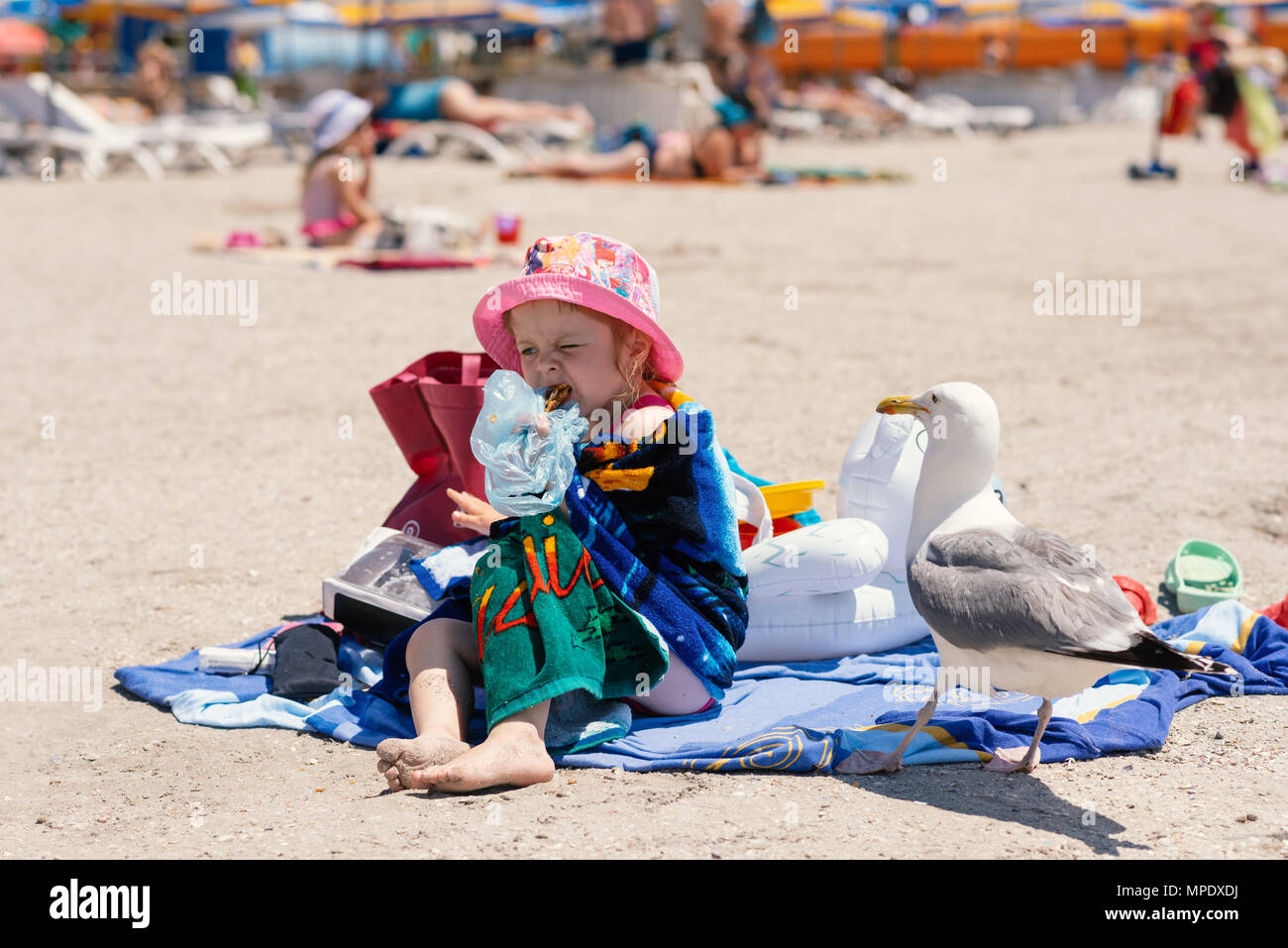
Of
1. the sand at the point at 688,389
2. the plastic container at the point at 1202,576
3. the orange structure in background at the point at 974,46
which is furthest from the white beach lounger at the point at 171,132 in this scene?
the orange structure in background at the point at 974,46

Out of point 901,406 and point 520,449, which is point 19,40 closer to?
point 520,449

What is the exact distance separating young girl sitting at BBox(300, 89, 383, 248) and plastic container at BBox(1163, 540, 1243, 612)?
7245 millimetres

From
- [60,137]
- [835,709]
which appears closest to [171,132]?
[60,137]

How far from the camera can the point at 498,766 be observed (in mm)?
2822

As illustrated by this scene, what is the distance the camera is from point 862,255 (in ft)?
35.4

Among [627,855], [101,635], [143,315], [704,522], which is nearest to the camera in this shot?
[627,855]

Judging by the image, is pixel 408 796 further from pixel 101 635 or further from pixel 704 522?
pixel 101 635

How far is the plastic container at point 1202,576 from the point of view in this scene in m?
4.05

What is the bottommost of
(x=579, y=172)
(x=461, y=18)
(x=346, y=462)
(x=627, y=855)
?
(x=627, y=855)

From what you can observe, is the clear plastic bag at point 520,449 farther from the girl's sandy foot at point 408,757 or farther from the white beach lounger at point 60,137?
the white beach lounger at point 60,137

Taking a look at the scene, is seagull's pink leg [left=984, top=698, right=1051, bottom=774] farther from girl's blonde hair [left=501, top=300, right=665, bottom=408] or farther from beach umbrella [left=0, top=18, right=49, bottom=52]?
beach umbrella [left=0, top=18, right=49, bottom=52]

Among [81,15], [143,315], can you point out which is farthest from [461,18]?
[143,315]

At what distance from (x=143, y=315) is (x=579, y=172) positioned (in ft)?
25.1

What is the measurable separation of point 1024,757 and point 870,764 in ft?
1.13
